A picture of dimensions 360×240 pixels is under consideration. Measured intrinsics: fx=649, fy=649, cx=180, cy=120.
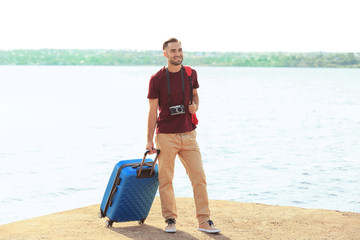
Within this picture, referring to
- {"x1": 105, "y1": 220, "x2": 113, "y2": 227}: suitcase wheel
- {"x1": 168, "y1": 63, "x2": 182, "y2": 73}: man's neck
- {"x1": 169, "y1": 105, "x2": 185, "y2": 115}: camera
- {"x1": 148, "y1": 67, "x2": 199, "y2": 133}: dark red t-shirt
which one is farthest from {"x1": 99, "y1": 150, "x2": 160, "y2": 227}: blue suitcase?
{"x1": 168, "y1": 63, "x2": 182, "y2": 73}: man's neck

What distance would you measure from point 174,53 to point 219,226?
1954mm

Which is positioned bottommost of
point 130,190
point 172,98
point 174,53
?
point 130,190

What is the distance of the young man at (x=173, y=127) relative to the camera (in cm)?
635

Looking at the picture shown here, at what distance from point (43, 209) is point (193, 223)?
4.32m

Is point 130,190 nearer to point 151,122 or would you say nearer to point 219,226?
point 151,122

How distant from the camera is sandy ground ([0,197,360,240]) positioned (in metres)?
6.50

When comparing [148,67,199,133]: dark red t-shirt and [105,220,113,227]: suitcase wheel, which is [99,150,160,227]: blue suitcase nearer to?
[105,220,113,227]: suitcase wheel

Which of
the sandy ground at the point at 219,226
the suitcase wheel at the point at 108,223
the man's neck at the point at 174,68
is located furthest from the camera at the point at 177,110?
the suitcase wheel at the point at 108,223

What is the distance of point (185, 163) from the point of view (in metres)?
6.57

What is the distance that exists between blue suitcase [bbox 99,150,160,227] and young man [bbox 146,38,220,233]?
6.1 inches

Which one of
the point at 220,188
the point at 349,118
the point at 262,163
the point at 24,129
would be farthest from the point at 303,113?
the point at 220,188

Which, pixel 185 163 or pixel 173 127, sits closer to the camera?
pixel 173 127

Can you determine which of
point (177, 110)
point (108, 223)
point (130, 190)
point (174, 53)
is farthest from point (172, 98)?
point (108, 223)

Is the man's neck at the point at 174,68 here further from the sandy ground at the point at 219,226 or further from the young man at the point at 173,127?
the sandy ground at the point at 219,226
